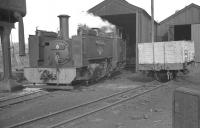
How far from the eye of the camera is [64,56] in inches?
531

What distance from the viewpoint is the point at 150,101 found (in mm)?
9789

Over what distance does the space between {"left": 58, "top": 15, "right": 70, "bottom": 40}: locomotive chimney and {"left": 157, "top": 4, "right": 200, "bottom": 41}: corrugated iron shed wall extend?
17.1 meters

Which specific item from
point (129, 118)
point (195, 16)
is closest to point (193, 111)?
point (129, 118)

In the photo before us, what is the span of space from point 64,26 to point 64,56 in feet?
4.55

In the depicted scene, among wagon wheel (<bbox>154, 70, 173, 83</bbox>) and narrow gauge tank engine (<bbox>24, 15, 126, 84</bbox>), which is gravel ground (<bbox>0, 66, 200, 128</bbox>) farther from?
wagon wheel (<bbox>154, 70, 173, 83</bbox>)

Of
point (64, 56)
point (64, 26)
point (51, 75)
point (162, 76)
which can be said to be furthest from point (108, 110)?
point (162, 76)

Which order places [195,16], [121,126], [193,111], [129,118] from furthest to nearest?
1. [195,16]
2. [129,118]
3. [121,126]
4. [193,111]

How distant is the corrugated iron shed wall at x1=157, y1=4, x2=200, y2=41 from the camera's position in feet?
92.2

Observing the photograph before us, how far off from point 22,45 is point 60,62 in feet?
9.73

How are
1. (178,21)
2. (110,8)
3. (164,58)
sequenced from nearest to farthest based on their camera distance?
(164,58) → (110,8) → (178,21)

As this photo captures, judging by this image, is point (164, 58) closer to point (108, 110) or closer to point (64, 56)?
point (64, 56)

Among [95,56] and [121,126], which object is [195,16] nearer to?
[95,56]

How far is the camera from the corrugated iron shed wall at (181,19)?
92.2 ft

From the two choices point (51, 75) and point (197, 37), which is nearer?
point (51, 75)
